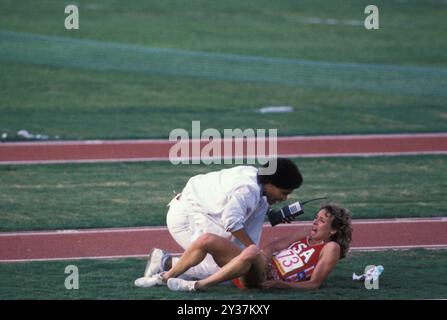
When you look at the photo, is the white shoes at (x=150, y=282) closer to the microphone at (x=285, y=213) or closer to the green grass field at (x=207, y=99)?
the green grass field at (x=207, y=99)

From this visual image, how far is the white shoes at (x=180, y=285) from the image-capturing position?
8898 mm

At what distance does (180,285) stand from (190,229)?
0.58m

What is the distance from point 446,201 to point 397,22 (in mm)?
19184

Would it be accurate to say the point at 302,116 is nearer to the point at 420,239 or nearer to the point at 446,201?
the point at 446,201

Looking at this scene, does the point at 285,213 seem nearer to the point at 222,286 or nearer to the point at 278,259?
the point at 278,259

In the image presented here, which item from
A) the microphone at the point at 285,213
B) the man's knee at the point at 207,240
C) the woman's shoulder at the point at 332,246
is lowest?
the woman's shoulder at the point at 332,246

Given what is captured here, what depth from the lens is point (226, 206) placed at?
28.9 feet

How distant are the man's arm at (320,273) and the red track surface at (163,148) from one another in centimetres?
631

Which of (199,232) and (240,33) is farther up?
(240,33)

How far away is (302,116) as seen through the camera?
738 inches

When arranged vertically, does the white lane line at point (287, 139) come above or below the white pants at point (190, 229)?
above

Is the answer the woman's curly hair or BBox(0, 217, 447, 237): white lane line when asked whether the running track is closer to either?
BBox(0, 217, 447, 237): white lane line

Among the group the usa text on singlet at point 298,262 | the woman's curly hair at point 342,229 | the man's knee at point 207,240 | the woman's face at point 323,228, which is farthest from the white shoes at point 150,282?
the woman's curly hair at point 342,229

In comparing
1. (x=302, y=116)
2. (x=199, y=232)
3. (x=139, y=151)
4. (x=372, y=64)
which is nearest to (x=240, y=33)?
(x=372, y=64)
